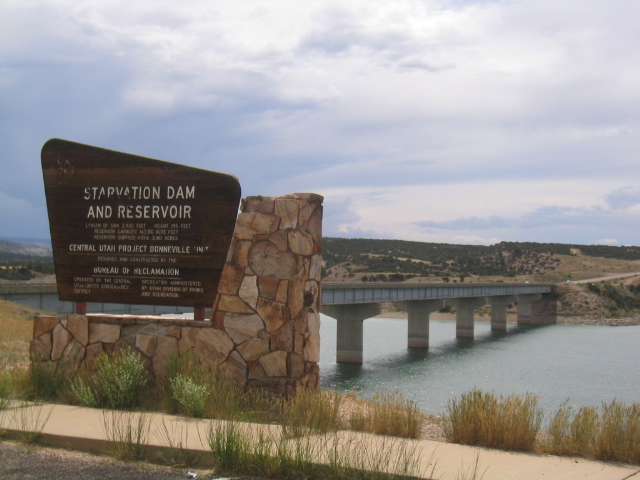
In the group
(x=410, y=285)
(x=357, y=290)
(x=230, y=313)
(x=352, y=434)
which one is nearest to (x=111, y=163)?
(x=230, y=313)

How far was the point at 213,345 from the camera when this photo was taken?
10414 millimetres

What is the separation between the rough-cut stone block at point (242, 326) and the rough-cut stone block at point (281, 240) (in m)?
1.13

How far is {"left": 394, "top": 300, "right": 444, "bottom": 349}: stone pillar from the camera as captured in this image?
2312 inches

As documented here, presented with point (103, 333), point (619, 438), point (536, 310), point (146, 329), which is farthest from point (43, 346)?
point (536, 310)

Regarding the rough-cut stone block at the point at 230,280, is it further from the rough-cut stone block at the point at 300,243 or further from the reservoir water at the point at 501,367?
the reservoir water at the point at 501,367

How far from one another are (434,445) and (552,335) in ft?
223

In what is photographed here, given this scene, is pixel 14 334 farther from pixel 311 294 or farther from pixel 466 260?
pixel 466 260

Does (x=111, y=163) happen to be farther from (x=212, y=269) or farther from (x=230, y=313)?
(x=230, y=313)

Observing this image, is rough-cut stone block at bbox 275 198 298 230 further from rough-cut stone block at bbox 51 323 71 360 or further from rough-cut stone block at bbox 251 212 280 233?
rough-cut stone block at bbox 51 323 71 360

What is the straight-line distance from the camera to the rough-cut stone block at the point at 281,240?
1034 cm

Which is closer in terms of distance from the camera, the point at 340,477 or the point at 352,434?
the point at 340,477

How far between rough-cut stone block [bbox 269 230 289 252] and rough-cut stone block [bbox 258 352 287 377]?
1627mm

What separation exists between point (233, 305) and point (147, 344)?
5.37 ft

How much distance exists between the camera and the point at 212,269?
1053 cm
